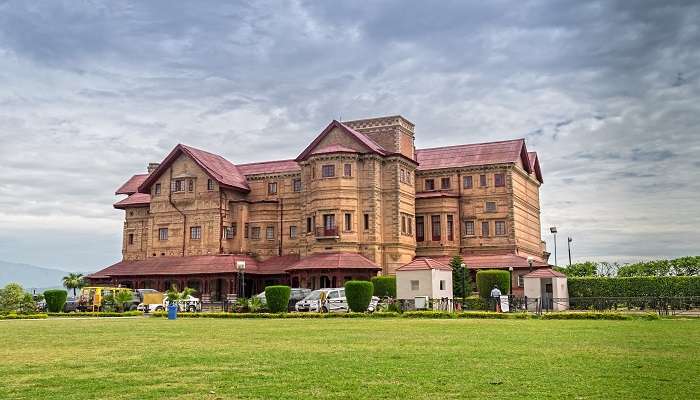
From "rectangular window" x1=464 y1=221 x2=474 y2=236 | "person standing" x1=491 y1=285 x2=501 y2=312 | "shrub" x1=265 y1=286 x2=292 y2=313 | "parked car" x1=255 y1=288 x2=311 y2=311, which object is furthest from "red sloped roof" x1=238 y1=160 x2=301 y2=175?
"person standing" x1=491 y1=285 x2=501 y2=312

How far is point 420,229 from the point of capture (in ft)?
200

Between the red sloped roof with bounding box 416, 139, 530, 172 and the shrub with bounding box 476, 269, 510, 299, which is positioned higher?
the red sloped roof with bounding box 416, 139, 530, 172

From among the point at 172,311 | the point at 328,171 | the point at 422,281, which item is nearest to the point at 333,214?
the point at 328,171

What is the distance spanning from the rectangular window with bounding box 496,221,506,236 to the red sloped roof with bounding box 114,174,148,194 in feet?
117

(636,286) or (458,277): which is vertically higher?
(458,277)

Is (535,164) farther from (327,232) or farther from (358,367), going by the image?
(358,367)

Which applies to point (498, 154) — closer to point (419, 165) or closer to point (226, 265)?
point (419, 165)

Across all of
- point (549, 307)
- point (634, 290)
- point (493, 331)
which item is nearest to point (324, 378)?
point (493, 331)

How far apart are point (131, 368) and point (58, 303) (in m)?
38.6

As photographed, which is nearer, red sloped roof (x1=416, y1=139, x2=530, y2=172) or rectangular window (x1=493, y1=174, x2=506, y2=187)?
rectangular window (x1=493, y1=174, x2=506, y2=187)

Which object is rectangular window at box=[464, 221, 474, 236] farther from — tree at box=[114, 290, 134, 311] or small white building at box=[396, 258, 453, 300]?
tree at box=[114, 290, 134, 311]

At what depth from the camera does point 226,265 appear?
57031mm

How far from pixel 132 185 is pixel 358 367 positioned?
6327cm

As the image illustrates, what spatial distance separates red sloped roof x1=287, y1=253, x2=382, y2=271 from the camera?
5262 cm
